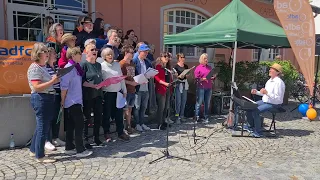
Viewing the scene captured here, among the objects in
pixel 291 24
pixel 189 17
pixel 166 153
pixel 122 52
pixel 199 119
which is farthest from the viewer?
pixel 189 17

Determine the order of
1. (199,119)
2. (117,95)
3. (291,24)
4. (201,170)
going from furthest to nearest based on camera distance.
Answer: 1. (199,119)
2. (291,24)
3. (117,95)
4. (201,170)

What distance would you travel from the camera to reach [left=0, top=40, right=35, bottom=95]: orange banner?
16.1ft

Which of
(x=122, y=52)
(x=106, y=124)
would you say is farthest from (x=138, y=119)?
(x=122, y=52)

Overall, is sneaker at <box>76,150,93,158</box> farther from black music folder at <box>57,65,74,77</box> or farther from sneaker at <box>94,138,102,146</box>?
black music folder at <box>57,65,74,77</box>

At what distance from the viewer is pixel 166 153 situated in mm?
4715

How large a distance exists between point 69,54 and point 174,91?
3193 mm

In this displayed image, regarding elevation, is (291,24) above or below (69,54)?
above

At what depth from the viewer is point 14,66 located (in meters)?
5.01

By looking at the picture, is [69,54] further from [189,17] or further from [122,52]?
[189,17]

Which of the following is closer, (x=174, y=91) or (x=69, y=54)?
(x=69, y=54)

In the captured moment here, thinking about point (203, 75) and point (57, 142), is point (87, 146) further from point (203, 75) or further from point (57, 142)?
point (203, 75)

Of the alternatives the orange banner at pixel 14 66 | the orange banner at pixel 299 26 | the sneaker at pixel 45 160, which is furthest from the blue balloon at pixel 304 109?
the orange banner at pixel 14 66

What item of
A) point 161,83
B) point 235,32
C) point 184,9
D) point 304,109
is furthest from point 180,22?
point 161,83

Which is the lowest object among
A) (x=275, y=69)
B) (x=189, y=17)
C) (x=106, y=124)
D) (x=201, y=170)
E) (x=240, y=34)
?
(x=201, y=170)
